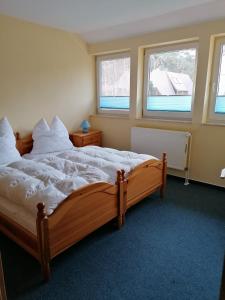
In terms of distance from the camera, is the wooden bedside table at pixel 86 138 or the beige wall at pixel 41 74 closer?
the beige wall at pixel 41 74

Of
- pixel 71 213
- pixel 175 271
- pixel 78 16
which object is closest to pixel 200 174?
pixel 175 271

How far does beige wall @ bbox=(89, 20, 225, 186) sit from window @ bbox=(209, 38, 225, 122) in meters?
0.11

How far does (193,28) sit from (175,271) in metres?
2.96

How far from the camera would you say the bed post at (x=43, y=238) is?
1564 millimetres

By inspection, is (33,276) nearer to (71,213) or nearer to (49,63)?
(71,213)

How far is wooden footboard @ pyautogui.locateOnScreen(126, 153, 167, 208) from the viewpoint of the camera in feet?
8.03

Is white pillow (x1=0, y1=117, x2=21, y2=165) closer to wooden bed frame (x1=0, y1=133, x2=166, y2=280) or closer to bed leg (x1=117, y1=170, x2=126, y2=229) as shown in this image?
wooden bed frame (x1=0, y1=133, x2=166, y2=280)

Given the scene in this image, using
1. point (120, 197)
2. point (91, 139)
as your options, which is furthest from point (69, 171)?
point (91, 139)

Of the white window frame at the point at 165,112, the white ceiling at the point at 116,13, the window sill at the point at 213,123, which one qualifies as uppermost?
the white ceiling at the point at 116,13

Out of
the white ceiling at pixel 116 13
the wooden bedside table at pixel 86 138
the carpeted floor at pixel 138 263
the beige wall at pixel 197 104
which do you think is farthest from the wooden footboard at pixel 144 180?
the white ceiling at pixel 116 13

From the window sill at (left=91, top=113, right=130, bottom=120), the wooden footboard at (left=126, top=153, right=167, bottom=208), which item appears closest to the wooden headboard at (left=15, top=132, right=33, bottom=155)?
the window sill at (left=91, top=113, right=130, bottom=120)

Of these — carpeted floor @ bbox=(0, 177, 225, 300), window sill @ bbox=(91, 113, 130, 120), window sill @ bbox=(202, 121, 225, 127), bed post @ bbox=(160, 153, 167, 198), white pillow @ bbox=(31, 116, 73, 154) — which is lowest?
carpeted floor @ bbox=(0, 177, 225, 300)

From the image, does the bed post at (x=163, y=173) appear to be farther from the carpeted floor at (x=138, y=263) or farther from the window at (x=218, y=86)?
A: the window at (x=218, y=86)

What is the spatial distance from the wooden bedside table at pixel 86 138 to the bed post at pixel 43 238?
2.44 meters
